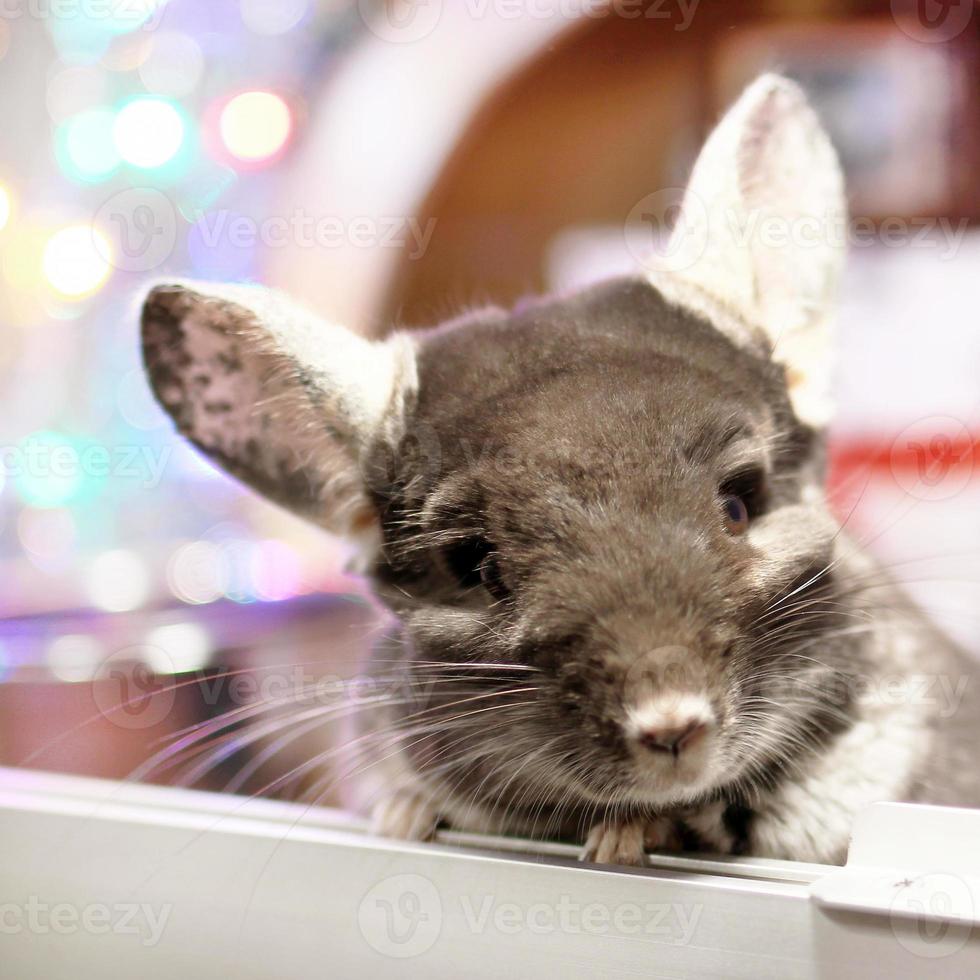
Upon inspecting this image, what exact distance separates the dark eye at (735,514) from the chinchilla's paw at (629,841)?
0.34 m

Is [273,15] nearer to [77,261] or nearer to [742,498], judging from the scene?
[77,261]

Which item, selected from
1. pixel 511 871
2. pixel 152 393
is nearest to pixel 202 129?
pixel 152 393

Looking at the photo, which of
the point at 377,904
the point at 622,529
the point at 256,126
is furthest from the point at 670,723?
the point at 256,126

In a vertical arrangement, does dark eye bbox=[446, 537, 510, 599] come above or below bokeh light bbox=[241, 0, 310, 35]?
below

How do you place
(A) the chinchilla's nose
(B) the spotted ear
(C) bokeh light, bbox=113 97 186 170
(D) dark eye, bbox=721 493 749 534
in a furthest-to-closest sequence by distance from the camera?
(C) bokeh light, bbox=113 97 186 170 < (B) the spotted ear < (D) dark eye, bbox=721 493 749 534 < (A) the chinchilla's nose

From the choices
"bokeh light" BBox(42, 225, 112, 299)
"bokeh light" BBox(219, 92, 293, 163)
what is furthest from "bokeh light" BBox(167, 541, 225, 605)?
"bokeh light" BBox(219, 92, 293, 163)

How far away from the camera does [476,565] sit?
1156mm

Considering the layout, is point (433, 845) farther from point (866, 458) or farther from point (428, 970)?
point (866, 458)

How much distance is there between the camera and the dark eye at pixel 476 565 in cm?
113

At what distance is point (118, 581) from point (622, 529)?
110 cm

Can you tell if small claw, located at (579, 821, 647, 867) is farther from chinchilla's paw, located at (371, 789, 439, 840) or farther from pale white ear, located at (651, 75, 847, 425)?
pale white ear, located at (651, 75, 847, 425)

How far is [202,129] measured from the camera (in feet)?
5.29

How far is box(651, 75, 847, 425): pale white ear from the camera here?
126 cm

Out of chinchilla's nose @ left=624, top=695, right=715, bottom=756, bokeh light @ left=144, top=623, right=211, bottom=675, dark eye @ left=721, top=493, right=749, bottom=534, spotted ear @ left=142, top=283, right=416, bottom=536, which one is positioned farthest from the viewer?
bokeh light @ left=144, top=623, right=211, bottom=675
